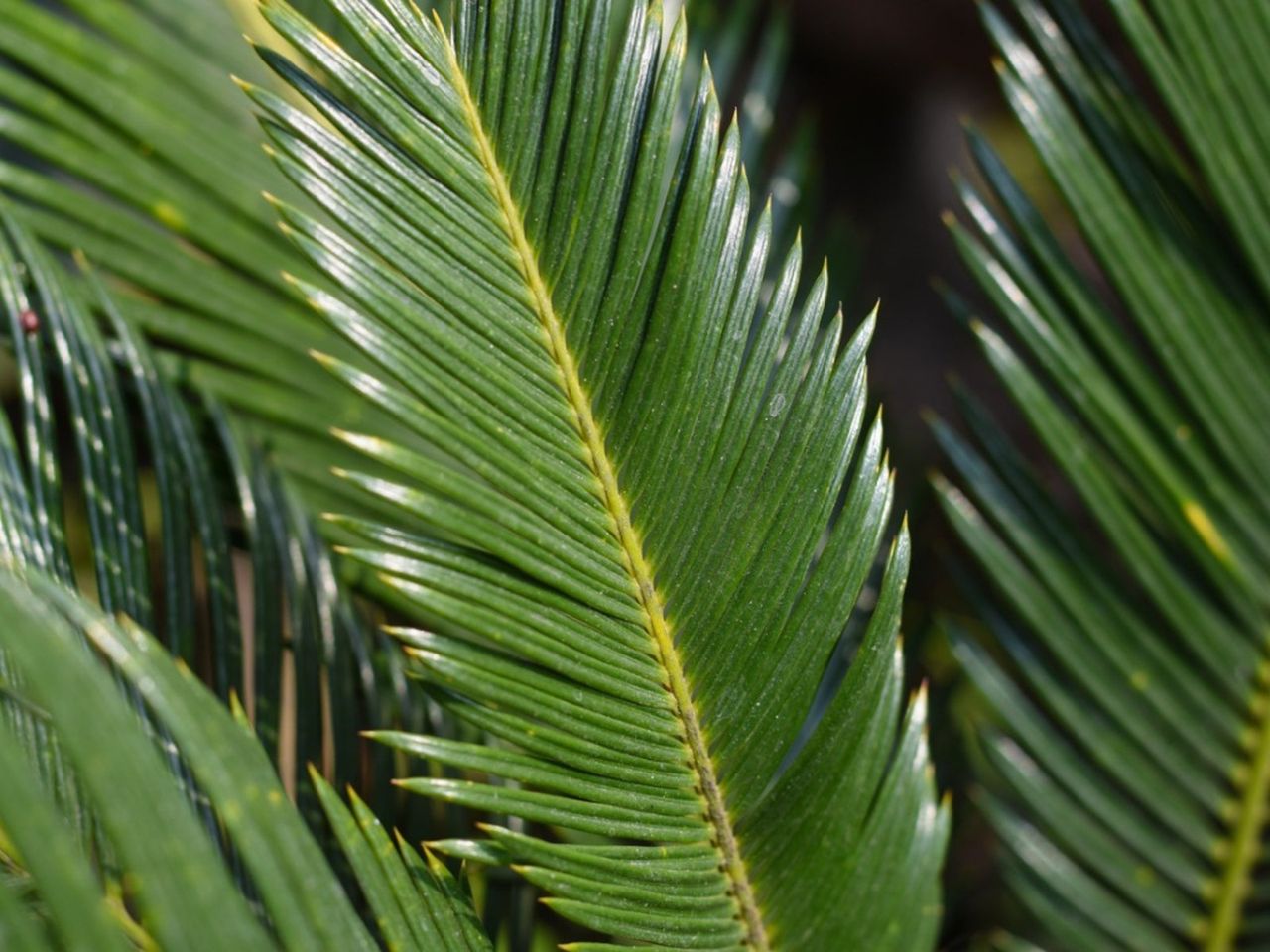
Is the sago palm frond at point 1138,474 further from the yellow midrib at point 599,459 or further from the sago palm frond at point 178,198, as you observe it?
the sago palm frond at point 178,198

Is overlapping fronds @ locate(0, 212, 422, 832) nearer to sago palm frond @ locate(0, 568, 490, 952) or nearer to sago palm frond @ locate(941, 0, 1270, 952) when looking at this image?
sago palm frond @ locate(0, 568, 490, 952)

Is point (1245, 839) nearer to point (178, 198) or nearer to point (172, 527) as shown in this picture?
point (172, 527)

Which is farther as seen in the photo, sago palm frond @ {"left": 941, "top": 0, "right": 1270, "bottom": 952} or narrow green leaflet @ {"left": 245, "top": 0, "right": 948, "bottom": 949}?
sago palm frond @ {"left": 941, "top": 0, "right": 1270, "bottom": 952}

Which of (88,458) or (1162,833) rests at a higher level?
(88,458)

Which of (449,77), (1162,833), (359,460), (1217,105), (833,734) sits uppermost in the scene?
(1217,105)

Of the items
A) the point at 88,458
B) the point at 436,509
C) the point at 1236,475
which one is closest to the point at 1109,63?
the point at 1236,475

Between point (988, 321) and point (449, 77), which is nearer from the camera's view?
point (449, 77)

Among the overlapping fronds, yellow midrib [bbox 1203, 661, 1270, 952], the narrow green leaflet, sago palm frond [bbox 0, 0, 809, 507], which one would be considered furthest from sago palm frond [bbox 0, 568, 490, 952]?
yellow midrib [bbox 1203, 661, 1270, 952]

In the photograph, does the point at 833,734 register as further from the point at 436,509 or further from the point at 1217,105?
the point at 1217,105
